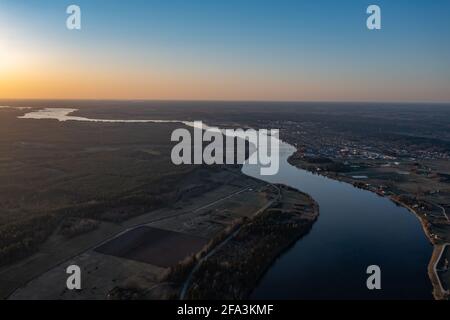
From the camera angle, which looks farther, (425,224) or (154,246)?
(425,224)

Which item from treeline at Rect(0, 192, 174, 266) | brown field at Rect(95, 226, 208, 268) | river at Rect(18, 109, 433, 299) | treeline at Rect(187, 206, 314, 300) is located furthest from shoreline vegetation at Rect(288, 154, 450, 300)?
treeline at Rect(0, 192, 174, 266)

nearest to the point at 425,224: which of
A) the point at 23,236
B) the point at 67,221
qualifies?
the point at 67,221

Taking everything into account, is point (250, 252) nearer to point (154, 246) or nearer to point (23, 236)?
point (154, 246)

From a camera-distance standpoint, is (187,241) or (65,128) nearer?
(187,241)

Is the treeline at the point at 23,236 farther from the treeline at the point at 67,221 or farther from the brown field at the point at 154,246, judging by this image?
the brown field at the point at 154,246

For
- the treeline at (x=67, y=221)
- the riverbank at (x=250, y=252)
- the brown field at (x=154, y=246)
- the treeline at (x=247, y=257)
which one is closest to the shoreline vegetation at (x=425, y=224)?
the riverbank at (x=250, y=252)

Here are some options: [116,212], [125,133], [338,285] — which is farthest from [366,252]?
[125,133]
